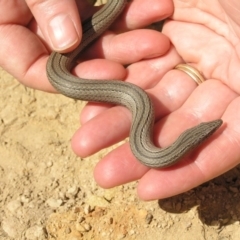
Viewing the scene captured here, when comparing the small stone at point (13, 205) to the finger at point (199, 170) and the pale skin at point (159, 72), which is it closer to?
the pale skin at point (159, 72)

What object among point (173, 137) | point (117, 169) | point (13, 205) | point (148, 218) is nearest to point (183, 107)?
point (173, 137)

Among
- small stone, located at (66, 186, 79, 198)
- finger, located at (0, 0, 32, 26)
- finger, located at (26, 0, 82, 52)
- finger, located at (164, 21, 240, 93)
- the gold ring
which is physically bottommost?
small stone, located at (66, 186, 79, 198)

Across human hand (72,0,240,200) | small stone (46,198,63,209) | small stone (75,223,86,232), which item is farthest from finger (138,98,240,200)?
small stone (46,198,63,209)

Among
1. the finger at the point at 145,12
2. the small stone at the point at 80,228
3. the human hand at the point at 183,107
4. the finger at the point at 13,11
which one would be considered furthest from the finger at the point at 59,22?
the small stone at the point at 80,228

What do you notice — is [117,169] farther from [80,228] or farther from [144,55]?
[144,55]

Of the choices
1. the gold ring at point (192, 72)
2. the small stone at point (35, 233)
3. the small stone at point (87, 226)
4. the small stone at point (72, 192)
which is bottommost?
the small stone at point (35, 233)

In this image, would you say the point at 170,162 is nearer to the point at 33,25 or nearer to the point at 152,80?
the point at 152,80

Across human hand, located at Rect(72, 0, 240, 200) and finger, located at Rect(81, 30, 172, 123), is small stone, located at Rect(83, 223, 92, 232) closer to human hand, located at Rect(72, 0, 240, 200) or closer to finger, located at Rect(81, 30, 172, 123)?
human hand, located at Rect(72, 0, 240, 200)
